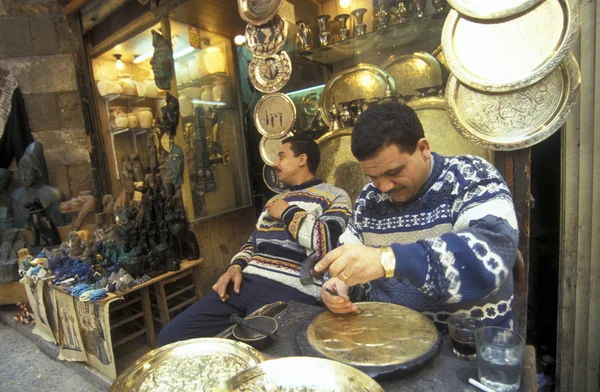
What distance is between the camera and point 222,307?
2.31 m

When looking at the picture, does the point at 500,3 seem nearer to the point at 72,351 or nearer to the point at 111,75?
the point at 72,351

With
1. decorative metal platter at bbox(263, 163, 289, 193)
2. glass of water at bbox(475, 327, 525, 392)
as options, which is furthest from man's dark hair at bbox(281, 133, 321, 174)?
glass of water at bbox(475, 327, 525, 392)

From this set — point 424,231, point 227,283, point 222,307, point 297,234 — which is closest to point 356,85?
point 297,234

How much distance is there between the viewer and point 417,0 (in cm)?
237

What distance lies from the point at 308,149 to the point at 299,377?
1943 millimetres

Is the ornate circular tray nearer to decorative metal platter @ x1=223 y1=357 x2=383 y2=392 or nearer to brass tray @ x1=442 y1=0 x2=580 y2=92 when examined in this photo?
decorative metal platter @ x1=223 y1=357 x2=383 y2=392

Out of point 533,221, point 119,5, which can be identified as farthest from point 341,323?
point 119,5

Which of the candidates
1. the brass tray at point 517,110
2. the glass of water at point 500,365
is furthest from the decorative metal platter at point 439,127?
the glass of water at point 500,365

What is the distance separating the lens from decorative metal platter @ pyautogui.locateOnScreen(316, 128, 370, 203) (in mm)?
2729

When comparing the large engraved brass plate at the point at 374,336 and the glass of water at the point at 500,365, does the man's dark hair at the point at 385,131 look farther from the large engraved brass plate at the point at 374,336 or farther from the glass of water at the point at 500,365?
the glass of water at the point at 500,365

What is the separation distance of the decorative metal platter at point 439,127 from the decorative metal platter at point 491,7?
696mm

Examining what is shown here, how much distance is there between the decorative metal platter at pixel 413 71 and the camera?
2.51 m

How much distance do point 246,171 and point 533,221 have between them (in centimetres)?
319

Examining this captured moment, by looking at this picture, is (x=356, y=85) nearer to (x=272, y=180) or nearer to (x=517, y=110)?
(x=272, y=180)
